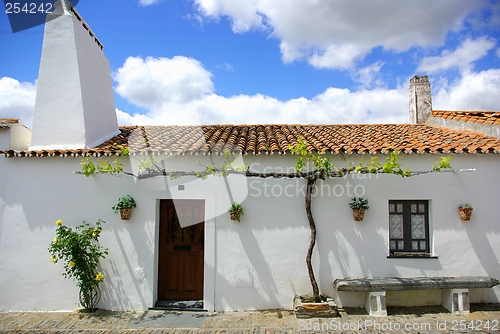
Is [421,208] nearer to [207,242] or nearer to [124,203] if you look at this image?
[207,242]

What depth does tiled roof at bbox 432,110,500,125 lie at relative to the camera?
25.9ft

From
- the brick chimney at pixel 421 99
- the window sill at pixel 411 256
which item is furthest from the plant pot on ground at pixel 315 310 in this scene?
the brick chimney at pixel 421 99

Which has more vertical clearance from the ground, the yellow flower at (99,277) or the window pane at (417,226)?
the window pane at (417,226)

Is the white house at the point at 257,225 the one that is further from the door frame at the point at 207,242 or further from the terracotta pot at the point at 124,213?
the terracotta pot at the point at 124,213

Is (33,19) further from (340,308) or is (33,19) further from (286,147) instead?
(340,308)

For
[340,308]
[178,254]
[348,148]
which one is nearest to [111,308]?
[178,254]

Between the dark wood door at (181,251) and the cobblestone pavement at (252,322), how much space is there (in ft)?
2.15

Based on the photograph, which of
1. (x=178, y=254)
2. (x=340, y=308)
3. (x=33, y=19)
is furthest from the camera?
(x=33, y=19)

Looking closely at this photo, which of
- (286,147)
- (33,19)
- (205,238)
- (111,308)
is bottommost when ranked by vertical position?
(111,308)

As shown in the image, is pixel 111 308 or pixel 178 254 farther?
pixel 178 254

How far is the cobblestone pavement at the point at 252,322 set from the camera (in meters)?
5.82

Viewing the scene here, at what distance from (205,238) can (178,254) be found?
899mm

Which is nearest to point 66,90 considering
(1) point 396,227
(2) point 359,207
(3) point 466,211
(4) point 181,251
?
(4) point 181,251

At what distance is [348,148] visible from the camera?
22.3 ft
